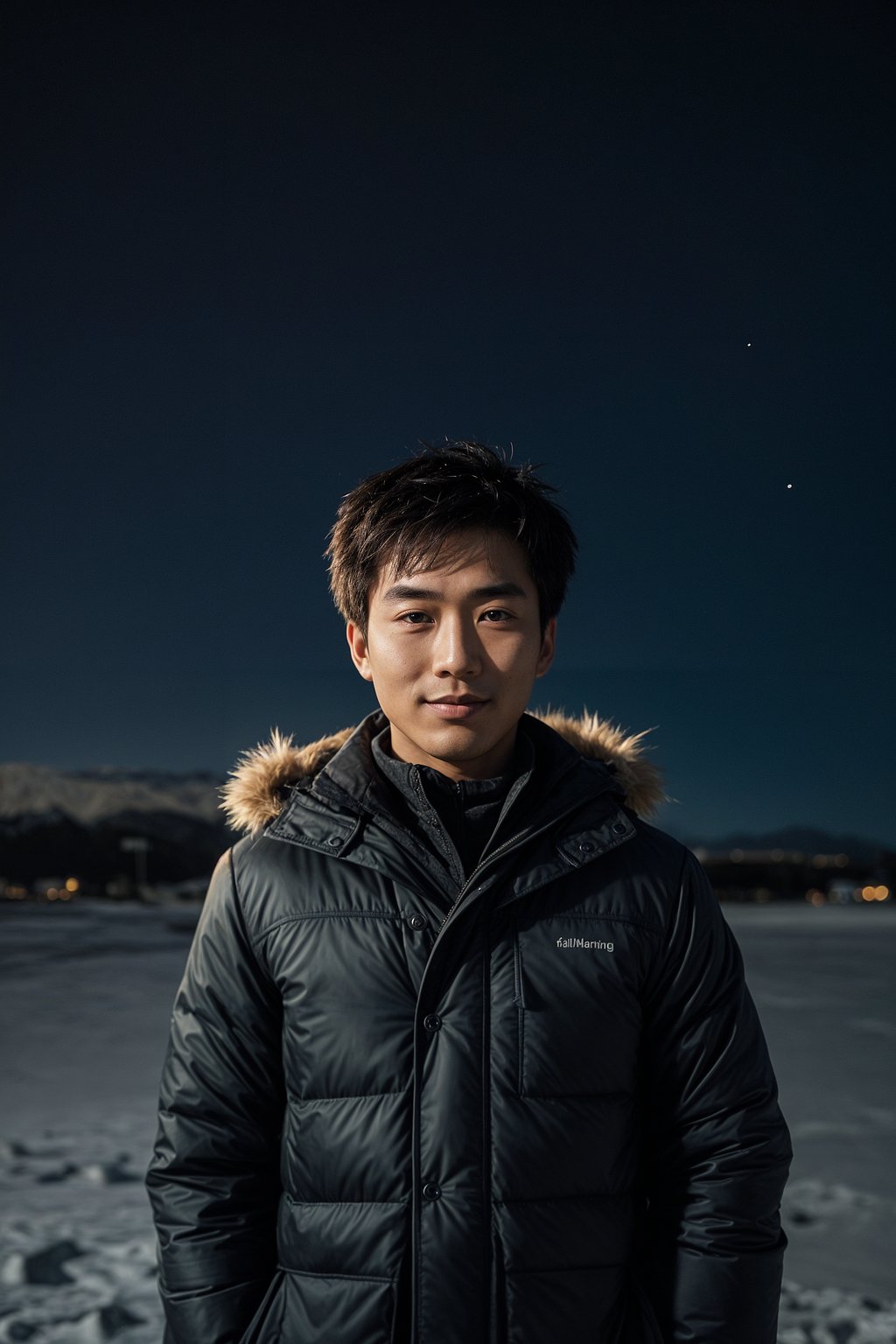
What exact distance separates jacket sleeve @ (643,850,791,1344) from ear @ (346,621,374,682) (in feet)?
1.22

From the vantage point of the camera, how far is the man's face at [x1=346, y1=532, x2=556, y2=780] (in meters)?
0.89

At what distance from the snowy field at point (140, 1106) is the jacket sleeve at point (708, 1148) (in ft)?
5.25

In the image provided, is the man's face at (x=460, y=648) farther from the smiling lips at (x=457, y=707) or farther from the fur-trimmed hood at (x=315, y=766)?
the fur-trimmed hood at (x=315, y=766)

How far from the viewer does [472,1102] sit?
2.72 feet

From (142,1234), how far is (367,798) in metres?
2.10

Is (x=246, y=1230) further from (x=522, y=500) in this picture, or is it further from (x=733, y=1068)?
(x=522, y=500)

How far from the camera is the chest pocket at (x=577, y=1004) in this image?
85 cm

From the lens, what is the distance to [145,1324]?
2098 mm

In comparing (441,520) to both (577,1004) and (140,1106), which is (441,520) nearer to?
(577,1004)

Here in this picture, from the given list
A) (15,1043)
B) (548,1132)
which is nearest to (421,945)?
(548,1132)

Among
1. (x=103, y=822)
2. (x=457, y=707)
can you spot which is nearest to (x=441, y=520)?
(x=457, y=707)

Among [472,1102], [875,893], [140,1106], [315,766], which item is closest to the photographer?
[472,1102]

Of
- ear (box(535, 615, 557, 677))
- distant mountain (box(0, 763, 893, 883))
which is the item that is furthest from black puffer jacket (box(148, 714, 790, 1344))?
distant mountain (box(0, 763, 893, 883))

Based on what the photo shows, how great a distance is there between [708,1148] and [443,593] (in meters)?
0.53
